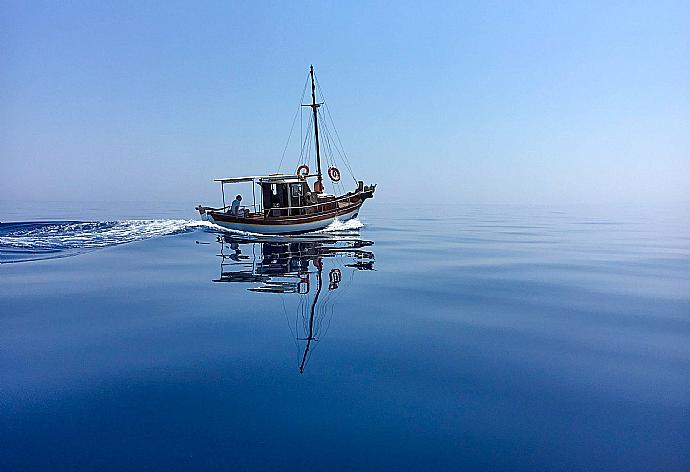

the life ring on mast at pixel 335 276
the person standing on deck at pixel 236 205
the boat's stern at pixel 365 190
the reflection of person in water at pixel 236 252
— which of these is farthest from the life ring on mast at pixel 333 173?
the life ring on mast at pixel 335 276

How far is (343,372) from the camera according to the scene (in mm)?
8281

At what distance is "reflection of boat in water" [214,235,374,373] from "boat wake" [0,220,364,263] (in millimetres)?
8514

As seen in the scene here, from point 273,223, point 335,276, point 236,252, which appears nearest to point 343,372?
point 335,276

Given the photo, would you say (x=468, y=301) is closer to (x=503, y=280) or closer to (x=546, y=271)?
(x=503, y=280)

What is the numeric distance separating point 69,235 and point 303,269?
2548cm

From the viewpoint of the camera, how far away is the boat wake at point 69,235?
26.8 meters

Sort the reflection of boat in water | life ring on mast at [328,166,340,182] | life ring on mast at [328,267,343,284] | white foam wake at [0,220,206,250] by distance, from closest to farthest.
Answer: the reflection of boat in water, life ring on mast at [328,267,343,284], white foam wake at [0,220,206,250], life ring on mast at [328,166,340,182]

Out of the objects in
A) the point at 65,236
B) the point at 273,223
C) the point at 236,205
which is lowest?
the point at 65,236

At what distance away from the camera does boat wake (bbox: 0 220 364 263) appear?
26.8m

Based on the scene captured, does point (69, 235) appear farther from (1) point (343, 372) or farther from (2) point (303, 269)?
(1) point (343, 372)

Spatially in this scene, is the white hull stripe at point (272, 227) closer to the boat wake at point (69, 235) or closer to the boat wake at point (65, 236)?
the boat wake at point (69, 235)

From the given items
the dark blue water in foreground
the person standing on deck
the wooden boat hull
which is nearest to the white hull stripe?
the wooden boat hull

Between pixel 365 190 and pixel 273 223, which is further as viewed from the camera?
pixel 365 190

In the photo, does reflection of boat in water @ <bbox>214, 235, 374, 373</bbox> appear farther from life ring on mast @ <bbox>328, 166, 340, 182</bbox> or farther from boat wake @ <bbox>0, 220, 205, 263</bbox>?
life ring on mast @ <bbox>328, 166, 340, 182</bbox>
